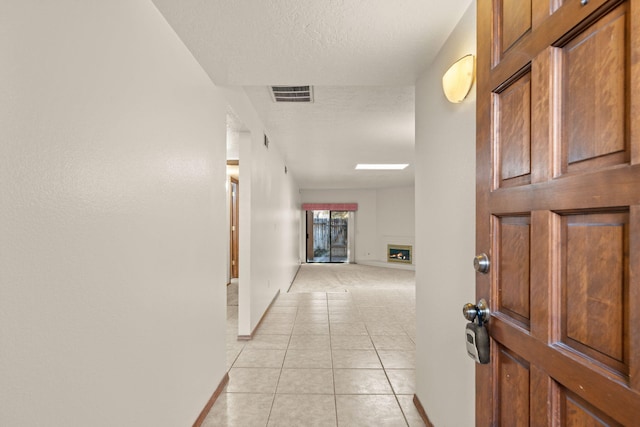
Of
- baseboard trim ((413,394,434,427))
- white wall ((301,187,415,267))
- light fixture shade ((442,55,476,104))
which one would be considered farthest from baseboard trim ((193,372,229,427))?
white wall ((301,187,415,267))

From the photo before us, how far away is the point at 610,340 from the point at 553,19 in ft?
2.17

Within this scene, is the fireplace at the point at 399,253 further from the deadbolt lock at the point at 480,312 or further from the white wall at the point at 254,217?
the deadbolt lock at the point at 480,312

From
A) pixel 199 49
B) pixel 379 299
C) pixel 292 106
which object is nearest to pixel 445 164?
pixel 199 49

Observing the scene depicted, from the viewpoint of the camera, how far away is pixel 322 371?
9.21ft

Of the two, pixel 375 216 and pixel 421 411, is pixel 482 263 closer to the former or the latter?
pixel 421 411

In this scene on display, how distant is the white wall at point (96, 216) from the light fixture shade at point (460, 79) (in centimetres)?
135

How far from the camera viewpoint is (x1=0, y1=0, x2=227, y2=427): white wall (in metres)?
0.81

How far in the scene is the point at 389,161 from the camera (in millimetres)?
6070

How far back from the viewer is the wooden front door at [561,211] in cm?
56

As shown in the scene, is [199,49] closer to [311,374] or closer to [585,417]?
[585,417]

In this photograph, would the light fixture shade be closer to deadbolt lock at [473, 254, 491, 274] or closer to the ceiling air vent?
deadbolt lock at [473, 254, 491, 274]

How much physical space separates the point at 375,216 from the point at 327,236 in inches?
72.9

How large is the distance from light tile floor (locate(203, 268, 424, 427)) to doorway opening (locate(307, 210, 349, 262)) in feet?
22.0

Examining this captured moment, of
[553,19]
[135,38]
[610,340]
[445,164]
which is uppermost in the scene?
[135,38]
